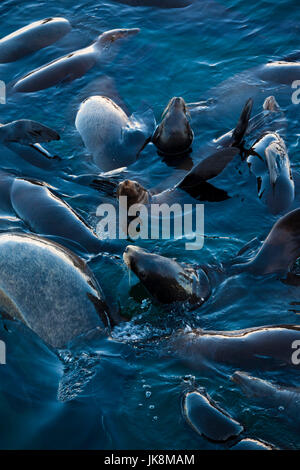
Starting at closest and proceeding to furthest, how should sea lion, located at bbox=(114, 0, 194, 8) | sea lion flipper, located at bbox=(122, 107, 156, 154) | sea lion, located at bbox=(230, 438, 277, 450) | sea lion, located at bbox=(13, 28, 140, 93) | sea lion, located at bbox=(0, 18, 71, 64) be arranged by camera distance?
sea lion, located at bbox=(230, 438, 277, 450), sea lion flipper, located at bbox=(122, 107, 156, 154), sea lion, located at bbox=(13, 28, 140, 93), sea lion, located at bbox=(0, 18, 71, 64), sea lion, located at bbox=(114, 0, 194, 8)

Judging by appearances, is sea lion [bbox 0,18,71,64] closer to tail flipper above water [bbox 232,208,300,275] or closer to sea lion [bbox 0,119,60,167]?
sea lion [bbox 0,119,60,167]

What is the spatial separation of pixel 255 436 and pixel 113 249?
2.42m

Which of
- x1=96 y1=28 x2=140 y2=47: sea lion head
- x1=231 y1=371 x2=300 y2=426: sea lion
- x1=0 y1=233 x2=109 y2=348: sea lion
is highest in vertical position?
x1=96 y1=28 x2=140 y2=47: sea lion head

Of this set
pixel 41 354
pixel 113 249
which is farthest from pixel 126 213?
pixel 41 354

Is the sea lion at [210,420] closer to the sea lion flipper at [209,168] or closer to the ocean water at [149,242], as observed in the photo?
the ocean water at [149,242]

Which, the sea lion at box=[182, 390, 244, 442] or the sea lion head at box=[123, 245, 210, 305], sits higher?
the sea lion head at box=[123, 245, 210, 305]

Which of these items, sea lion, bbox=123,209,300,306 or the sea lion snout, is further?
the sea lion snout

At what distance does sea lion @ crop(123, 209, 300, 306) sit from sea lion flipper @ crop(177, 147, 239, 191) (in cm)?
121

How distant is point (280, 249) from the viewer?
5.31 meters

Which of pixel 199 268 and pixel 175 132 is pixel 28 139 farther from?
pixel 199 268

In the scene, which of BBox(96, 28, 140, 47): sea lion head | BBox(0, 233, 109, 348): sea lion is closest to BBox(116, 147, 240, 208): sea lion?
BBox(0, 233, 109, 348): sea lion

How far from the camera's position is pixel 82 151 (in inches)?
296

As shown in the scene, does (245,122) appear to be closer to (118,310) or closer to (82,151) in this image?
(82,151)

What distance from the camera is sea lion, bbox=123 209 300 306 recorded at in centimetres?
505
